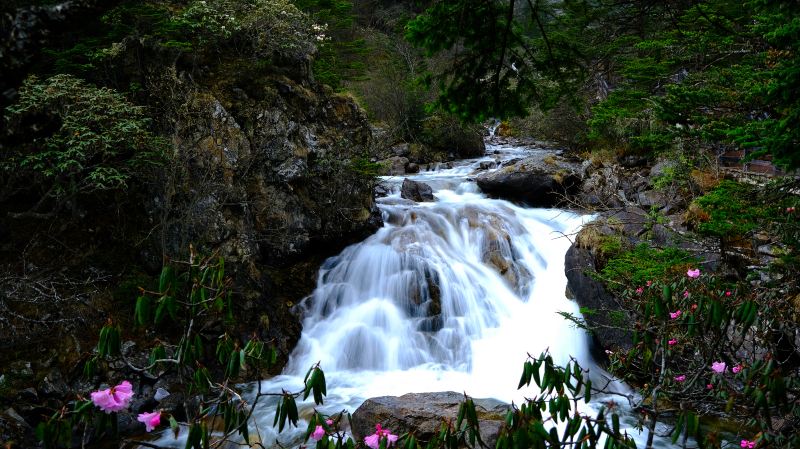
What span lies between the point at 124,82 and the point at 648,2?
8.84m

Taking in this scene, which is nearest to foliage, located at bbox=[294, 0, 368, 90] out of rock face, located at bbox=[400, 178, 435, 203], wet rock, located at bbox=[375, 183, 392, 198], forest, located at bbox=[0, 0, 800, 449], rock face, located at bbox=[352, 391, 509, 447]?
forest, located at bbox=[0, 0, 800, 449]

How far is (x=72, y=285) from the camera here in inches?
297

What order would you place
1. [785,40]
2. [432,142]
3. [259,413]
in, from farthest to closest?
1. [432,142]
2. [259,413]
3. [785,40]

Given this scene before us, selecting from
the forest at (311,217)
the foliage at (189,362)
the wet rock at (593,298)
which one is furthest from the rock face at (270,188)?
the foliage at (189,362)

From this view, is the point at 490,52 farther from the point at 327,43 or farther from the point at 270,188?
the point at 327,43

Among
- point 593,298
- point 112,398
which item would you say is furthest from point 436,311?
point 112,398

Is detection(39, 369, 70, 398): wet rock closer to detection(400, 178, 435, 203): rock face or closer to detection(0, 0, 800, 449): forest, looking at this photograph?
detection(0, 0, 800, 449): forest

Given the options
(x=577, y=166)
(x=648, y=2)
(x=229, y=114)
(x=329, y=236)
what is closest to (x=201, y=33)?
(x=229, y=114)

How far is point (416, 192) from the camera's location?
1514 cm

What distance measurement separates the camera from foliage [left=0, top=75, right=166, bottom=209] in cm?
638

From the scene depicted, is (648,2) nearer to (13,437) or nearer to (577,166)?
(13,437)

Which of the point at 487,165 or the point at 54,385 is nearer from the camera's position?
the point at 54,385

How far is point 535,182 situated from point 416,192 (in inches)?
147

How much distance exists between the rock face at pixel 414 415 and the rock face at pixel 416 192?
9.09 metres
